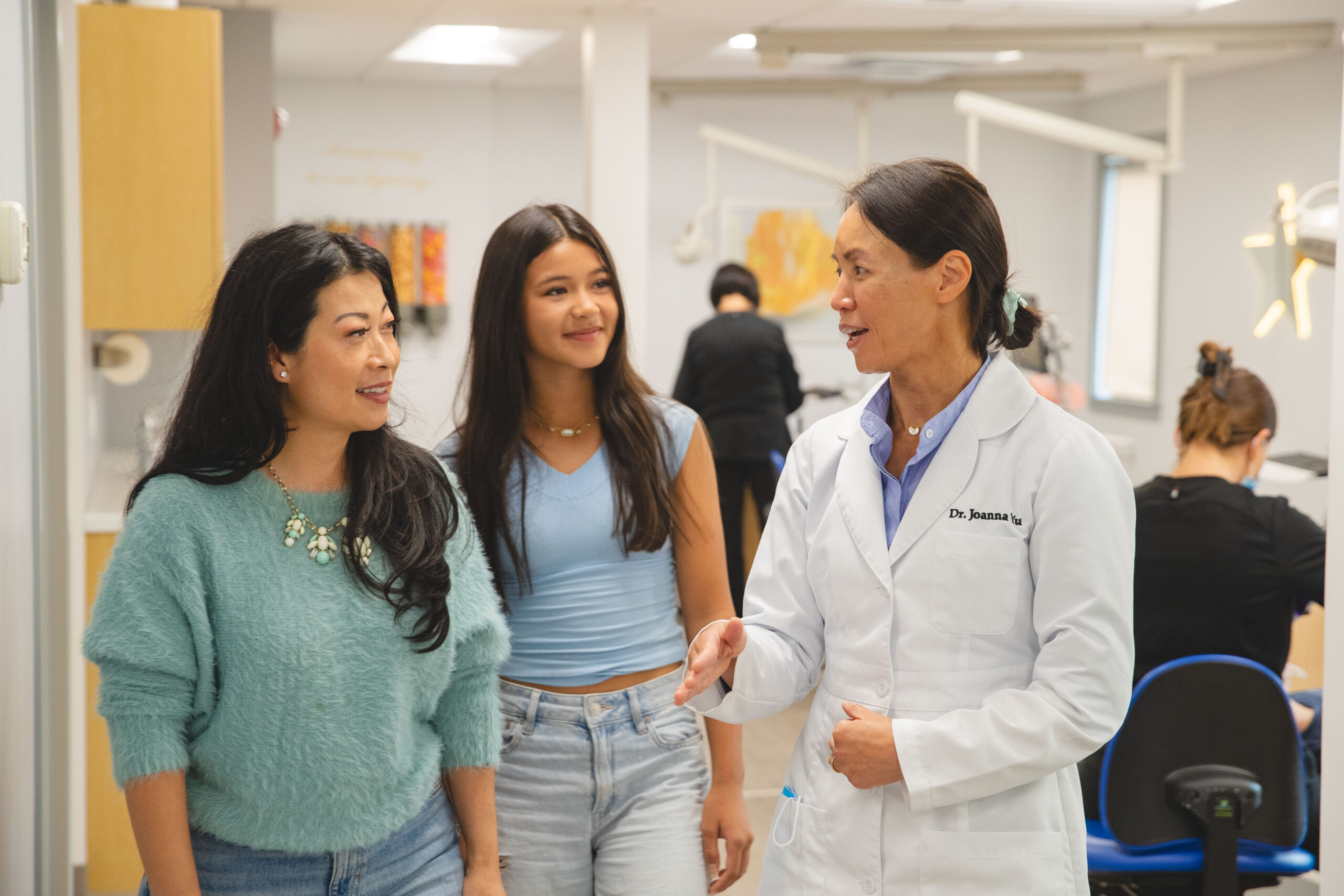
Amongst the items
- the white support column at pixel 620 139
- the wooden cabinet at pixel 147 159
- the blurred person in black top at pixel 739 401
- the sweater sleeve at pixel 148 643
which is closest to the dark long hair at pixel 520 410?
the sweater sleeve at pixel 148 643

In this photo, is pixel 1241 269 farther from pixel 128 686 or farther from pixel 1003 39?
pixel 128 686

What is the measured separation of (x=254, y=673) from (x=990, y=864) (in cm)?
84

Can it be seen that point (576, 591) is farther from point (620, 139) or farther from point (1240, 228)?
point (1240, 228)

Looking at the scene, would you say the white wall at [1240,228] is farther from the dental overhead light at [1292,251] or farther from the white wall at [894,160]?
the dental overhead light at [1292,251]

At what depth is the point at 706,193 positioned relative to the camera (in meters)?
8.12

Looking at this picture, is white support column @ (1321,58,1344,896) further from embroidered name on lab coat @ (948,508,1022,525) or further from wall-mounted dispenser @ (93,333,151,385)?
wall-mounted dispenser @ (93,333,151,385)

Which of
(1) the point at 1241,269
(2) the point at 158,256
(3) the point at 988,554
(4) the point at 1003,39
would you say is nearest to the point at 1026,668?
(3) the point at 988,554

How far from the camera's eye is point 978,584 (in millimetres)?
1368

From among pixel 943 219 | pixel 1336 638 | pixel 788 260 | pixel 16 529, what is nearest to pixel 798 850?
pixel 943 219

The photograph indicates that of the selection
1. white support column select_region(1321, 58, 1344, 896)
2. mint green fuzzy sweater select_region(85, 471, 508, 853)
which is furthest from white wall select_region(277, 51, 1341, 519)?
mint green fuzzy sweater select_region(85, 471, 508, 853)

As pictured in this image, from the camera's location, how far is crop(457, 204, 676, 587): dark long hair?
1.76 meters

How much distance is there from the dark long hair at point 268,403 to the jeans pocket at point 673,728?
0.39m

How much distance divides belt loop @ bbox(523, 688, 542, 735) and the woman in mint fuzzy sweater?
141mm

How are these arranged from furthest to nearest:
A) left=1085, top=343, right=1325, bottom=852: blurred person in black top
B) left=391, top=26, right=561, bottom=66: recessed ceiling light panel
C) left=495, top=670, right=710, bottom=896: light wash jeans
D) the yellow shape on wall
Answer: the yellow shape on wall, left=391, top=26, right=561, bottom=66: recessed ceiling light panel, left=1085, top=343, right=1325, bottom=852: blurred person in black top, left=495, top=670, right=710, bottom=896: light wash jeans
